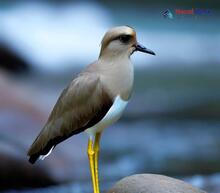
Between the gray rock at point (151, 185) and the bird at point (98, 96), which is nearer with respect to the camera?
the bird at point (98, 96)

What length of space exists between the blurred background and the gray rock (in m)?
0.55

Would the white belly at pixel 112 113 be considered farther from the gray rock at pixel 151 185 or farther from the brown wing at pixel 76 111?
the gray rock at pixel 151 185

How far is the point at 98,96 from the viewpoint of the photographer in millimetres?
2016

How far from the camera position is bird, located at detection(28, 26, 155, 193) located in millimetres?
1997

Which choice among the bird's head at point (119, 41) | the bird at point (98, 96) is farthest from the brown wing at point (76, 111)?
the bird's head at point (119, 41)

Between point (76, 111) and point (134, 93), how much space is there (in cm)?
89

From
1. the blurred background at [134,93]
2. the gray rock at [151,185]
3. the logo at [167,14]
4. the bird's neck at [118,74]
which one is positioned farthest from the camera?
the logo at [167,14]

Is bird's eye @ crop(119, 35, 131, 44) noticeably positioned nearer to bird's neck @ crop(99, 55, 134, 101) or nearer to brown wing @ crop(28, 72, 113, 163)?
bird's neck @ crop(99, 55, 134, 101)

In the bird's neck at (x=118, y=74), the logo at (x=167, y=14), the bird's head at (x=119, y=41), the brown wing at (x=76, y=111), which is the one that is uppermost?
the logo at (x=167, y=14)

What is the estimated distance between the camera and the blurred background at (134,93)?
9.14 feet

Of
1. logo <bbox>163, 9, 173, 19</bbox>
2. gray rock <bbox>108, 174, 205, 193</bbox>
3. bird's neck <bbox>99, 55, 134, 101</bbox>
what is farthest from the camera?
logo <bbox>163, 9, 173, 19</bbox>

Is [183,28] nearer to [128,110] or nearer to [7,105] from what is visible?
[128,110]

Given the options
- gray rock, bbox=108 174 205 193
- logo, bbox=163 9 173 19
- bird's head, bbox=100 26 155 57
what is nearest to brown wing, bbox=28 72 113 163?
bird's head, bbox=100 26 155 57

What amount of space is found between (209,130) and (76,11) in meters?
1.11
